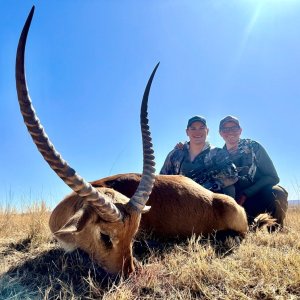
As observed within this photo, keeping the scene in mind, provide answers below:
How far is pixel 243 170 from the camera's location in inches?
353

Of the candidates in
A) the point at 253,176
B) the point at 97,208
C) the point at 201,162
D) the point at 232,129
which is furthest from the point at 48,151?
the point at 232,129

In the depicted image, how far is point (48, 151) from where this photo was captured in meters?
3.87

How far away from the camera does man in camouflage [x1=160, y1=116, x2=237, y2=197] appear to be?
317 inches

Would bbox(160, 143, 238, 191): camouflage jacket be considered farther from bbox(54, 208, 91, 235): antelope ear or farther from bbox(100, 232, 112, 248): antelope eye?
bbox(54, 208, 91, 235): antelope ear

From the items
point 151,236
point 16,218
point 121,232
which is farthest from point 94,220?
point 16,218

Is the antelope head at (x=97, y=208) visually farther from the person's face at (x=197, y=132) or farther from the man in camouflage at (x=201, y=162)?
the person's face at (x=197, y=132)

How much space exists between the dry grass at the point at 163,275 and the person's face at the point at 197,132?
11.3 feet

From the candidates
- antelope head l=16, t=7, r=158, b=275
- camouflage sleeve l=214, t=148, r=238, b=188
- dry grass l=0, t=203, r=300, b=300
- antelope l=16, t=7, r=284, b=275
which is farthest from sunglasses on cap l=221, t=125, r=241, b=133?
antelope head l=16, t=7, r=158, b=275

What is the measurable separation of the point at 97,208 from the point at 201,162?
4.83m

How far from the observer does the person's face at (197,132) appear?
8.95m

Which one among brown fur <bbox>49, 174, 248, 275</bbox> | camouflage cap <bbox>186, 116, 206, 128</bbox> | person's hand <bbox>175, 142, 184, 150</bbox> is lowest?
brown fur <bbox>49, 174, 248, 275</bbox>

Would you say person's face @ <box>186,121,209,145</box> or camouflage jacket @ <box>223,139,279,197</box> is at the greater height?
person's face @ <box>186,121,209,145</box>

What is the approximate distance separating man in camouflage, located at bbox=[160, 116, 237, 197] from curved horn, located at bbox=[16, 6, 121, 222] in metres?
4.09

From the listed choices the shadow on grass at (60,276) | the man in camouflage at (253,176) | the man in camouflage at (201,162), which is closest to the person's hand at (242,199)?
the man in camouflage at (253,176)
